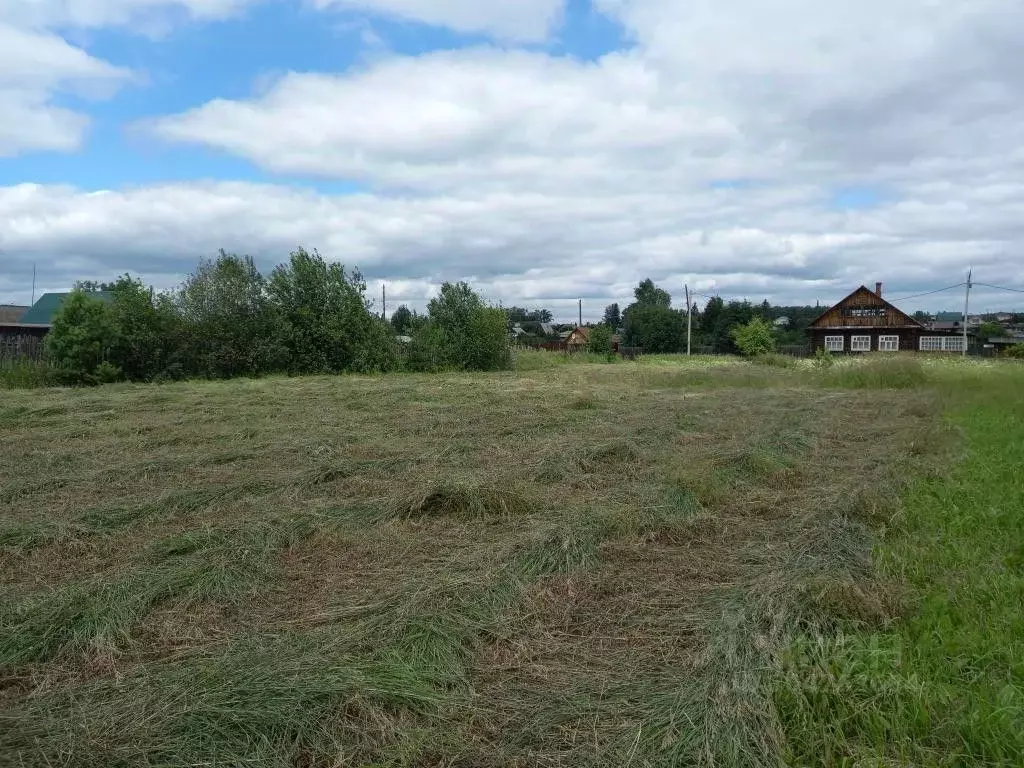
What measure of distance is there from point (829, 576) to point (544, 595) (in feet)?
4.89

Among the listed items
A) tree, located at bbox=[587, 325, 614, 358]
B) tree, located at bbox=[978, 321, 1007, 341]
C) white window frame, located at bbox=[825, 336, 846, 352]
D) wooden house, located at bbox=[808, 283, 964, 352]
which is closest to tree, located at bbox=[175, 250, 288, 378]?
tree, located at bbox=[587, 325, 614, 358]

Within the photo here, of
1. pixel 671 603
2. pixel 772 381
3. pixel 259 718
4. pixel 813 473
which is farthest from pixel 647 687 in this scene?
pixel 772 381

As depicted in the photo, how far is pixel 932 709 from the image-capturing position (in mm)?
2684

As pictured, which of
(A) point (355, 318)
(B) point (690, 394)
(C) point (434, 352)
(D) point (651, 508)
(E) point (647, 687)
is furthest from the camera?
(C) point (434, 352)

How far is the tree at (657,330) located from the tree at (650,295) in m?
24.7

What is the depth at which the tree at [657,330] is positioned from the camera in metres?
70.9

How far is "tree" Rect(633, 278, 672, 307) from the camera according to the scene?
326 feet

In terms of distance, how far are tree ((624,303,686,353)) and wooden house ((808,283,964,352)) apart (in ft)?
58.5

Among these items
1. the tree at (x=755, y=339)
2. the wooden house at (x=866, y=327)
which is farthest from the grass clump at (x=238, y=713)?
the wooden house at (x=866, y=327)

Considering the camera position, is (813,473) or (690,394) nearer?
(813,473)

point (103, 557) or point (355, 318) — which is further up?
point (355, 318)

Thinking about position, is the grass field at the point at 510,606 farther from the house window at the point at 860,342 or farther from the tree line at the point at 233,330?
the house window at the point at 860,342

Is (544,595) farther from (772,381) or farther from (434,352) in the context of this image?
(434,352)

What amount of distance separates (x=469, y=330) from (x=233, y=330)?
10285 millimetres
